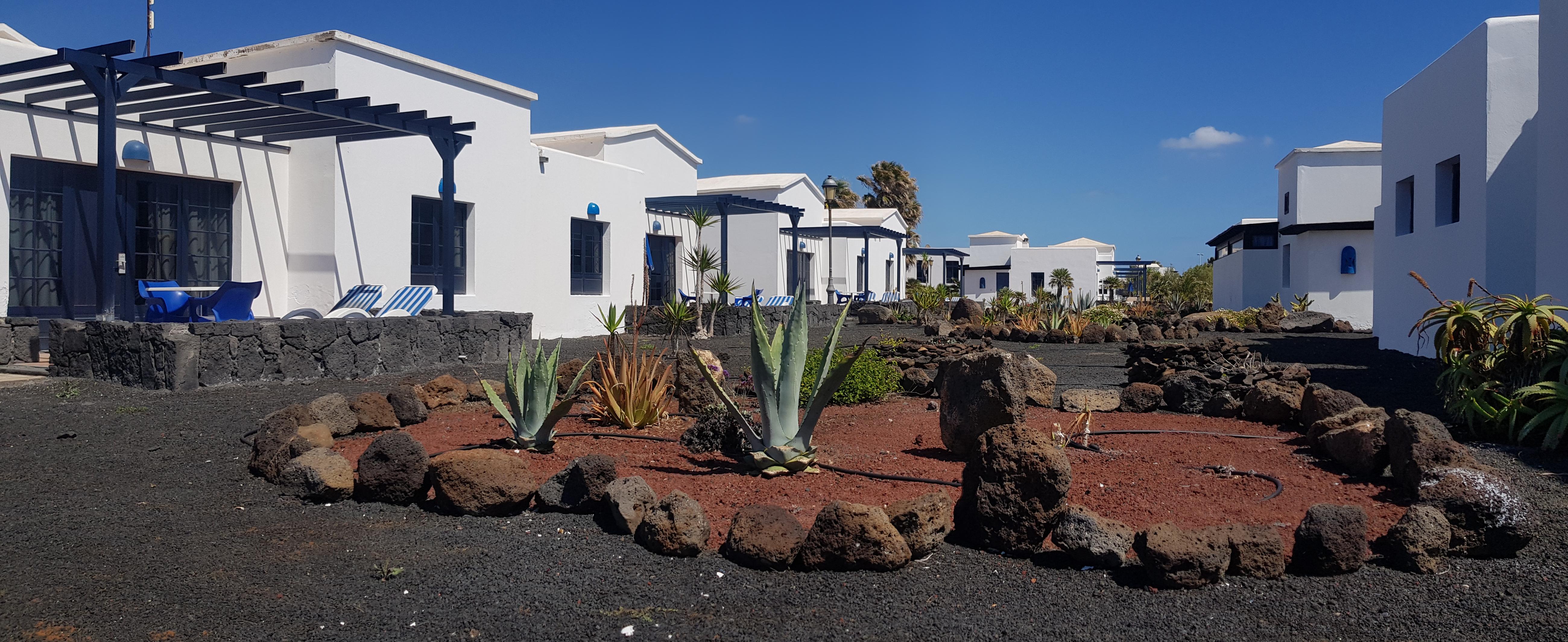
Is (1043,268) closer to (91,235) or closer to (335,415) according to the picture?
(91,235)

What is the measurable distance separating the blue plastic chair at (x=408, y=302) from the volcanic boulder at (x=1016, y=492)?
872 cm

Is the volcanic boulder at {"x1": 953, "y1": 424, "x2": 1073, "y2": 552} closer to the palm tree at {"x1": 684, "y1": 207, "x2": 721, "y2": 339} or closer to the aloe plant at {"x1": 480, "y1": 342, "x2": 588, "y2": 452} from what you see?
the aloe plant at {"x1": 480, "y1": 342, "x2": 588, "y2": 452}

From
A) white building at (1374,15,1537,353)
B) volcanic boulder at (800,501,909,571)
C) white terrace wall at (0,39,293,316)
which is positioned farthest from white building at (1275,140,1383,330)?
volcanic boulder at (800,501,909,571)

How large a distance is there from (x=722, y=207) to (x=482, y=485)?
1307cm

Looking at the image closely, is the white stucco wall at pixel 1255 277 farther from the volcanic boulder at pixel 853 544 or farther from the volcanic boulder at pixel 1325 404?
the volcanic boulder at pixel 853 544

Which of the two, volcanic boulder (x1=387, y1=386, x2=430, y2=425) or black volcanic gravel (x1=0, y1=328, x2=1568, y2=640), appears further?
volcanic boulder (x1=387, y1=386, x2=430, y2=425)

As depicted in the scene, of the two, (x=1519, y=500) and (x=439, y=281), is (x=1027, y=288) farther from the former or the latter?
(x=1519, y=500)

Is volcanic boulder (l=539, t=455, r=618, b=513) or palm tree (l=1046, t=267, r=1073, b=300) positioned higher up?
palm tree (l=1046, t=267, r=1073, b=300)

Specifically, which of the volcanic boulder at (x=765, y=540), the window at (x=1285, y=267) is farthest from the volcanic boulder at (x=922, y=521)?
the window at (x=1285, y=267)

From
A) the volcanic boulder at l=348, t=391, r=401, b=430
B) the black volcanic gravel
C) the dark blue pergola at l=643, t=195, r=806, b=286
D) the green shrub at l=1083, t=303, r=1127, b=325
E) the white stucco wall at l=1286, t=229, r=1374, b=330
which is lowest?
the black volcanic gravel

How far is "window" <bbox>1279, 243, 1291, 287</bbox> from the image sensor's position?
930 inches

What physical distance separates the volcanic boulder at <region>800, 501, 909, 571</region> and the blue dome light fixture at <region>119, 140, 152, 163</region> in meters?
9.92

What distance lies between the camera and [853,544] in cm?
313

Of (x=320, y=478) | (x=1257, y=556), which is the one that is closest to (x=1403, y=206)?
(x=1257, y=556)
